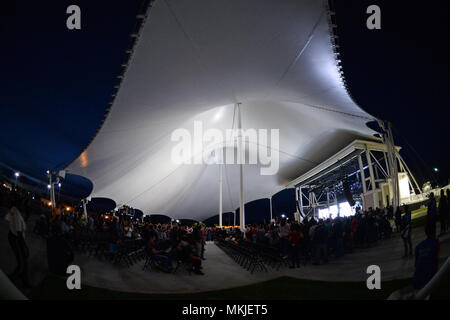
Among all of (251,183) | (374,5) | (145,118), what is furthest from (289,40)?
(251,183)

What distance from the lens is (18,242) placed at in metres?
1.88

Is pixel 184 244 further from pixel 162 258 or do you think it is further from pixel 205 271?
pixel 205 271

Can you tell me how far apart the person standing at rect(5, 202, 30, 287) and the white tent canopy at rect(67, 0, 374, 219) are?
5.46 meters

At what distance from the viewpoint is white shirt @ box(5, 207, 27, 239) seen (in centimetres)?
191

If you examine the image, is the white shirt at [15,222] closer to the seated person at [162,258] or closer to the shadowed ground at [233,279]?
the shadowed ground at [233,279]

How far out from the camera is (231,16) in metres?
6.76

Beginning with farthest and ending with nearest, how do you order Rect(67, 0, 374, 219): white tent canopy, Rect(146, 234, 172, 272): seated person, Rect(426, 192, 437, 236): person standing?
Rect(67, 0, 374, 219): white tent canopy → Rect(146, 234, 172, 272): seated person → Rect(426, 192, 437, 236): person standing

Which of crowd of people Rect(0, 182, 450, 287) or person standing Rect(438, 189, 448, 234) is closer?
crowd of people Rect(0, 182, 450, 287)

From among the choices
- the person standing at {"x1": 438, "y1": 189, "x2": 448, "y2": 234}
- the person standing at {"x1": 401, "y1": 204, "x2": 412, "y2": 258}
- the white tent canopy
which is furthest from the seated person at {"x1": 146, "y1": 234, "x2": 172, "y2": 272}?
the white tent canopy

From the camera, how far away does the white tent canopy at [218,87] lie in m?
6.61

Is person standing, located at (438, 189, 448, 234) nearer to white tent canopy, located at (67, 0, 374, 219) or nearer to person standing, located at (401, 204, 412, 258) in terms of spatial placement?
person standing, located at (401, 204, 412, 258)

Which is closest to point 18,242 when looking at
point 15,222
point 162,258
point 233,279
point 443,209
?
point 15,222

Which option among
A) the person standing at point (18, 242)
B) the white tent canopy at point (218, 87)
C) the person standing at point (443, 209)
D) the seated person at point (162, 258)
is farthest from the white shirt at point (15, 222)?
the white tent canopy at point (218, 87)
